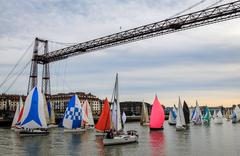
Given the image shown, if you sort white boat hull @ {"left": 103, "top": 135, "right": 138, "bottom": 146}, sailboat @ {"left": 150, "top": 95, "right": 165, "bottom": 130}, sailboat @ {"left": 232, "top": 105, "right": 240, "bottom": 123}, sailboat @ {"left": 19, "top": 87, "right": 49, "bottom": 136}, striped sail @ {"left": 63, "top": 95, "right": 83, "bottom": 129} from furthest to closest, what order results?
sailboat @ {"left": 232, "top": 105, "right": 240, "bottom": 123} → sailboat @ {"left": 150, "top": 95, "right": 165, "bottom": 130} → striped sail @ {"left": 63, "top": 95, "right": 83, "bottom": 129} → sailboat @ {"left": 19, "top": 87, "right": 49, "bottom": 136} → white boat hull @ {"left": 103, "top": 135, "right": 138, "bottom": 146}

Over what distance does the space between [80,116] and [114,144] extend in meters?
18.3

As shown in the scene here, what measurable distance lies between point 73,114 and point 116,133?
1689cm

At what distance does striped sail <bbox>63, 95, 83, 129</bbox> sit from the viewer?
167 feet

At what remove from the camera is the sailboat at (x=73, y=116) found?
5084 cm

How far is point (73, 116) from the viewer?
5094 centimetres

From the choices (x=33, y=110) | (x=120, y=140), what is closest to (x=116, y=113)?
(x=120, y=140)

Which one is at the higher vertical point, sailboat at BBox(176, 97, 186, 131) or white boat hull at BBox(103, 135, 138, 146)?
sailboat at BBox(176, 97, 186, 131)

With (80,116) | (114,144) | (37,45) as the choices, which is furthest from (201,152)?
(37,45)

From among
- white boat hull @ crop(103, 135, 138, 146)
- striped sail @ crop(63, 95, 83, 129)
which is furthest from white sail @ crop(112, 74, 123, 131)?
striped sail @ crop(63, 95, 83, 129)

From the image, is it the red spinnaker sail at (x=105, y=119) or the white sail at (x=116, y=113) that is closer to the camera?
the white sail at (x=116, y=113)

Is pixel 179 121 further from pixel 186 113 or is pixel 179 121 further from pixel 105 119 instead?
pixel 105 119

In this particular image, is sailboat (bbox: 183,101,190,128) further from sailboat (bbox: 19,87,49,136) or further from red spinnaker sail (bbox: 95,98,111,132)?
sailboat (bbox: 19,87,49,136)

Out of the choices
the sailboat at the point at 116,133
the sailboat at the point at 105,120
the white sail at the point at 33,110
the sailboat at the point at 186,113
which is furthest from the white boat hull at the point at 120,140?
the sailboat at the point at 186,113

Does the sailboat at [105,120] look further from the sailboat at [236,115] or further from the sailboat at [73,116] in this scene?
the sailboat at [236,115]
